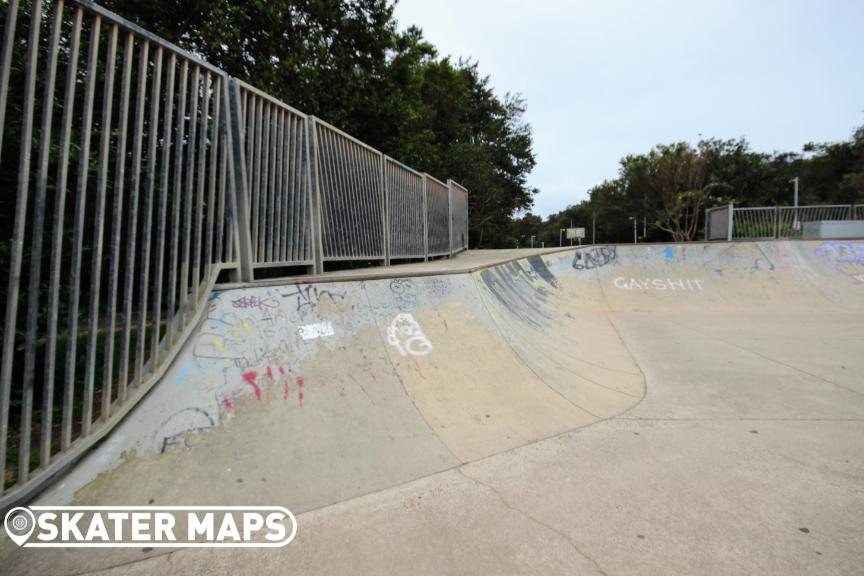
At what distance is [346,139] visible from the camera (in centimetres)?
570

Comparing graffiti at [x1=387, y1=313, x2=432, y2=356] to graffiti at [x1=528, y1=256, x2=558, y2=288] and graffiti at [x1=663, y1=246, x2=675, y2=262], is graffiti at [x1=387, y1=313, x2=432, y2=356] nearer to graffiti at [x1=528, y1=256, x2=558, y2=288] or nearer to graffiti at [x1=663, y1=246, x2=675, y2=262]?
graffiti at [x1=528, y1=256, x2=558, y2=288]

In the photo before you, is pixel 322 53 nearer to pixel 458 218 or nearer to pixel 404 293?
pixel 458 218

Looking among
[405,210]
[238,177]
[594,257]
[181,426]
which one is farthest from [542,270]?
[181,426]

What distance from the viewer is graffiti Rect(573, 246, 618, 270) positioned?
38.7ft

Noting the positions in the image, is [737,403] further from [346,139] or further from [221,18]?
[221,18]

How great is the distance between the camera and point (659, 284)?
11.0m

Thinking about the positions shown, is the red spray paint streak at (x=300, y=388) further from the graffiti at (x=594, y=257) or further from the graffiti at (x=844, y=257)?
the graffiti at (x=844, y=257)

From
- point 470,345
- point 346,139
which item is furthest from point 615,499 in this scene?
point 346,139

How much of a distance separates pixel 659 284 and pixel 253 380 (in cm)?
1097

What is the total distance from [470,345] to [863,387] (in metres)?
4.17

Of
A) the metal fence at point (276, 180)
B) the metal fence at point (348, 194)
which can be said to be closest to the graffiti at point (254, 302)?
the metal fence at point (276, 180)

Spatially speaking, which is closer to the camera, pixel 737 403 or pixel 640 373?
pixel 737 403

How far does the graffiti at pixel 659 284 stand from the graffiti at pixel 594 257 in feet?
2.75

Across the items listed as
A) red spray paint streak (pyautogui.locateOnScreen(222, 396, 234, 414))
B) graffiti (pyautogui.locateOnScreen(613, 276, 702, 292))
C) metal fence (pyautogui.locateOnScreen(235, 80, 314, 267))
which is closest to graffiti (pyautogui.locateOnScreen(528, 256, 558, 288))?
graffiti (pyautogui.locateOnScreen(613, 276, 702, 292))
